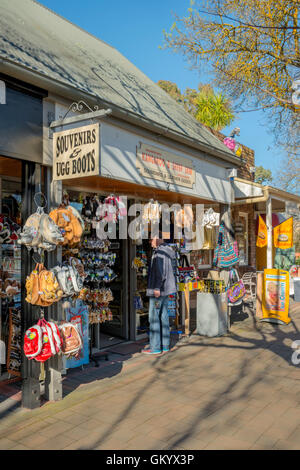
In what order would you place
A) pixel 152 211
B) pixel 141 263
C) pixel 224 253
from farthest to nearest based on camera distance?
pixel 224 253
pixel 141 263
pixel 152 211

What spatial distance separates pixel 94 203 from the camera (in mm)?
6051

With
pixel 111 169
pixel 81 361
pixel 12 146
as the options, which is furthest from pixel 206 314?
pixel 12 146

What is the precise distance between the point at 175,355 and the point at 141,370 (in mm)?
909

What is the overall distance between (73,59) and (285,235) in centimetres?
785

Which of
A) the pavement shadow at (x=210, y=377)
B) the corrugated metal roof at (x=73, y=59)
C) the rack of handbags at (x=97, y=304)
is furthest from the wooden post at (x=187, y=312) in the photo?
the corrugated metal roof at (x=73, y=59)

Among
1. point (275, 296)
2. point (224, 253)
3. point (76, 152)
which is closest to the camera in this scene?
point (76, 152)

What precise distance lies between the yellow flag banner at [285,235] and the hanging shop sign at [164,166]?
5094 mm

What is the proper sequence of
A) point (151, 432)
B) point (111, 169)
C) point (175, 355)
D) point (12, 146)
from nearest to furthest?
1. point (151, 432)
2. point (12, 146)
3. point (111, 169)
4. point (175, 355)

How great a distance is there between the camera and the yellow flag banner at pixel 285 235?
36.7 feet

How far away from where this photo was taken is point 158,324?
21.3ft

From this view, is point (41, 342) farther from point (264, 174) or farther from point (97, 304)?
point (264, 174)

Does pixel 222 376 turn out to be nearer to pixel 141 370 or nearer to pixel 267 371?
pixel 267 371

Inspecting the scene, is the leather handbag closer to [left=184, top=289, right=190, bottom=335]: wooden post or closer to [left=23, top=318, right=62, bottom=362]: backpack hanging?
[left=184, top=289, right=190, bottom=335]: wooden post

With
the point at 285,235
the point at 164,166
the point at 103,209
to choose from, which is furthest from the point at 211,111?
the point at 103,209
